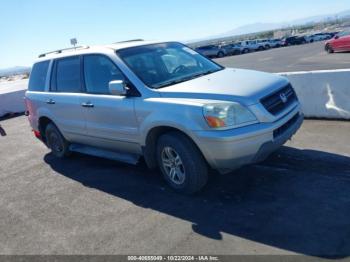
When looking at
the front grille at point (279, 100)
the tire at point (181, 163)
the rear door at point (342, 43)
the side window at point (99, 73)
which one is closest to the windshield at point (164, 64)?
the side window at point (99, 73)

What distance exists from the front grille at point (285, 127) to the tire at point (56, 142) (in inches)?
158

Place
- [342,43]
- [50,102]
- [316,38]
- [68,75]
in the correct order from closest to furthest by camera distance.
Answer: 1. [68,75]
2. [50,102]
3. [342,43]
4. [316,38]

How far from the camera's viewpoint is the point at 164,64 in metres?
5.56


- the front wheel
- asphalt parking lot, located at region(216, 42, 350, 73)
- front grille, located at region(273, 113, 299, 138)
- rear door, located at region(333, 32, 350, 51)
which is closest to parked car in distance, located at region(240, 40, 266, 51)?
asphalt parking lot, located at region(216, 42, 350, 73)

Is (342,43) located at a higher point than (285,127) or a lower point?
lower

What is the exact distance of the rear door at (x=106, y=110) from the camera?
207 inches

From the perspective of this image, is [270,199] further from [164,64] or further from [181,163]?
[164,64]

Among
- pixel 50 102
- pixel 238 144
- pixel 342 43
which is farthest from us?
pixel 342 43

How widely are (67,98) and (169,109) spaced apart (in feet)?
7.93

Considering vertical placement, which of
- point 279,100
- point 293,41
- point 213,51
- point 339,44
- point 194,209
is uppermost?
point 279,100

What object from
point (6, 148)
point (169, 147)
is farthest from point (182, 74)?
point (6, 148)

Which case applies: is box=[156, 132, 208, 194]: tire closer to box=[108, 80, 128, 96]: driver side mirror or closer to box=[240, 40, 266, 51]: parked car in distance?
box=[108, 80, 128, 96]: driver side mirror

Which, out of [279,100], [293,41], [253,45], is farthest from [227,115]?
[293,41]

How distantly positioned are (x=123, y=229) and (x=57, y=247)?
713mm
